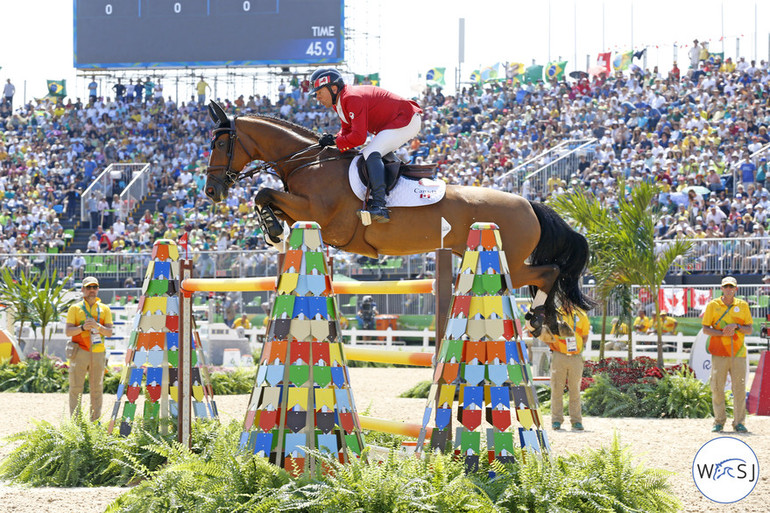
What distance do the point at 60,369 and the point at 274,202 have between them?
29.9 ft

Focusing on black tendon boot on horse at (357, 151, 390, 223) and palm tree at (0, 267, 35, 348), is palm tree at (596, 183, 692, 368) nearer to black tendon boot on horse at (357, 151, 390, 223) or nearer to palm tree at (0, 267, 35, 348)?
black tendon boot on horse at (357, 151, 390, 223)

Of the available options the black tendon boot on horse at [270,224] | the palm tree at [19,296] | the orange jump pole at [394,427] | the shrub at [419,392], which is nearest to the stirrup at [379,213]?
the black tendon boot on horse at [270,224]

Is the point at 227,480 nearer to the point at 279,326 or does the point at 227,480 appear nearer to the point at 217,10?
the point at 279,326

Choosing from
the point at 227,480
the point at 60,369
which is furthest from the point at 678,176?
the point at 227,480

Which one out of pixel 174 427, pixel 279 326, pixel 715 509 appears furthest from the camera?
pixel 174 427

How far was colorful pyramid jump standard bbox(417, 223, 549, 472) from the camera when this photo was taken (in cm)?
496

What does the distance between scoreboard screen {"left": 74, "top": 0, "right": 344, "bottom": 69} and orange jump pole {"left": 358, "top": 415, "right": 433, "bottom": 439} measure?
2872cm

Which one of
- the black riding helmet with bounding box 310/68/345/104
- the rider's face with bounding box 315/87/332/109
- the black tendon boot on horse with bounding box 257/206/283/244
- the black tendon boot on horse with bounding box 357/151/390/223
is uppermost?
the black riding helmet with bounding box 310/68/345/104

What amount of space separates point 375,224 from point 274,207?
2.46 feet

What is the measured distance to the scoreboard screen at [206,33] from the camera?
3344cm

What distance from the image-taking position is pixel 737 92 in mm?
26922

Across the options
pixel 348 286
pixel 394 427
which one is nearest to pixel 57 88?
pixel 348 286

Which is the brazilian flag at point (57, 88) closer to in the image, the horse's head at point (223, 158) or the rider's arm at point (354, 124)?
the horse's head at point (223, 158)

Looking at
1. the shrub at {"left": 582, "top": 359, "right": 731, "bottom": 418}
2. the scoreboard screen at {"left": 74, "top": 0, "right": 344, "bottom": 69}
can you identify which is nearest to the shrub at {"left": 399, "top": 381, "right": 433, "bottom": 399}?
the shrub at {"left": 582, "top": 359, "right": 731, "bottom": 418}
